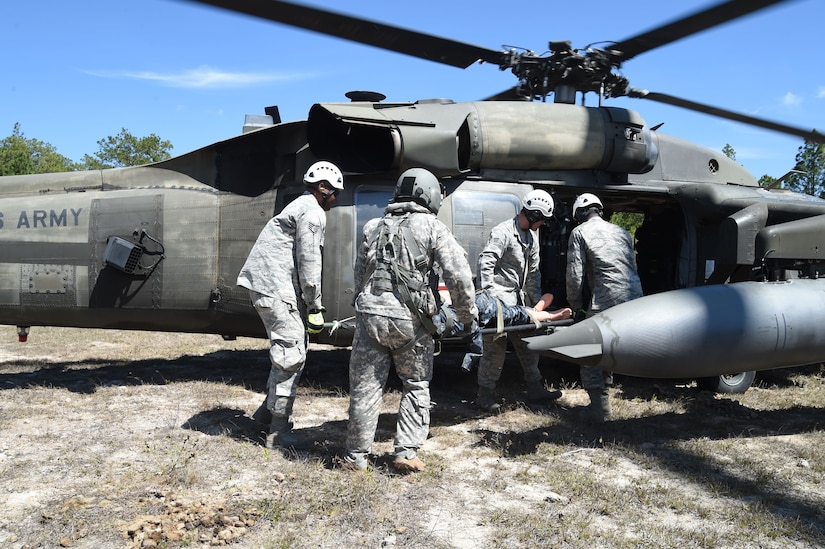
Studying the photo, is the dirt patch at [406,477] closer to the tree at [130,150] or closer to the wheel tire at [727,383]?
the wheel tire at [727,383]

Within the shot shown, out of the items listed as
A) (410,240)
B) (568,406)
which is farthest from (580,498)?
(568,406)

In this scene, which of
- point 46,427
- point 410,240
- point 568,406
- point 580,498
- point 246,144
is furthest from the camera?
point 246,144

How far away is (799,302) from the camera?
521cm

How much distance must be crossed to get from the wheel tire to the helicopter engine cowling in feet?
7.13

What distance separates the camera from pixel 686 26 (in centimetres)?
508

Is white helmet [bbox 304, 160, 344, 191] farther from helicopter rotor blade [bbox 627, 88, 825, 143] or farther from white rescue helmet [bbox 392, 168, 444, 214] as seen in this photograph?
helicopter rotor blade [bbox 627, 88, 825, 143]

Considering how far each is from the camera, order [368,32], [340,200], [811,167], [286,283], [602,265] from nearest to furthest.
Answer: [286,283], [368,32], [602,265], [340,200], [811,167]

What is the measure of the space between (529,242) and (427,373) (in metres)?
2.02

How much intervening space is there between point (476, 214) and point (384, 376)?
253cm

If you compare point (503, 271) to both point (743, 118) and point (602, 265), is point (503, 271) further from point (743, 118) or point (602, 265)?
point (743, 118)

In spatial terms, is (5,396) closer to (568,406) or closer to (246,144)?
(246,144)

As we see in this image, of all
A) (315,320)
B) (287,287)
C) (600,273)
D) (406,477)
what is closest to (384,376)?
(406,477)

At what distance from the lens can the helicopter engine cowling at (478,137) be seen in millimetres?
5965

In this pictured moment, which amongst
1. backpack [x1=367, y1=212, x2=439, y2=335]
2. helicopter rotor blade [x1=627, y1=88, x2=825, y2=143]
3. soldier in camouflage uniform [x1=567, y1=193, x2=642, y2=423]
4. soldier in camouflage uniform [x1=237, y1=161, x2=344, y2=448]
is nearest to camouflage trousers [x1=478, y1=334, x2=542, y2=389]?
soldier in camouflage uniform [x1=567, y1=193, x2=642, y2=423]
